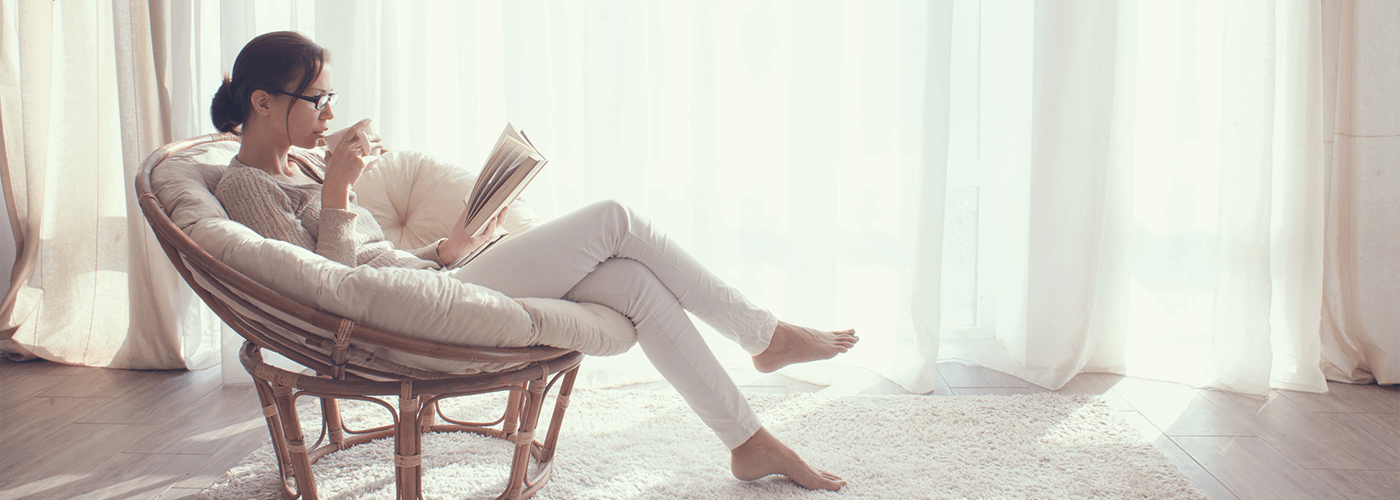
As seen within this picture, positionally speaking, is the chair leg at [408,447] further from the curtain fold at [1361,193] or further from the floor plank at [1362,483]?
the curtain fold at [1361,193]

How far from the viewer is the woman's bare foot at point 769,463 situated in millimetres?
1620

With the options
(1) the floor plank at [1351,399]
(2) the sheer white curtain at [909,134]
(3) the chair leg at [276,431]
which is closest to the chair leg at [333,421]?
(3) the chair leg at [276,431]

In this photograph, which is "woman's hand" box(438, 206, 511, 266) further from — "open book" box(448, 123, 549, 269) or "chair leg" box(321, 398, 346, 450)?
"chair leg" box(321, 398, 346, 450)

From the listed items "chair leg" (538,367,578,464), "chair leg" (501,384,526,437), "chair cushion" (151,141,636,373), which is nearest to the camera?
"chair cushion" (151,141,636,373)

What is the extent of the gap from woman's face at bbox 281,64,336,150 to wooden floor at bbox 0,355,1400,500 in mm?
735

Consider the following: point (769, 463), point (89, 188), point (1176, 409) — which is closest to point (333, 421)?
point (769, 463)

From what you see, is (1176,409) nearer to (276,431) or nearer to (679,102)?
(679,102)

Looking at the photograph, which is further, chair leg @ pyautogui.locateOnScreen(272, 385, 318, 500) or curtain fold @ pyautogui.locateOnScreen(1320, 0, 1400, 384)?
curtain fold @ pyautogui.locateOnScreen(1320, 0, 1400, 384)

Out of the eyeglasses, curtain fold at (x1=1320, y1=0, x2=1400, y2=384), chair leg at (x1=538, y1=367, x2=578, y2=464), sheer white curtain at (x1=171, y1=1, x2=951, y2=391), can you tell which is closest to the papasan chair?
chair leg at (x1=538, y1=367, x2=578, y2=464)

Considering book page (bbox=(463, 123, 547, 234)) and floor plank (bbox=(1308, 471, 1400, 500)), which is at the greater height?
book page (bbox=(463, 123, 547, 234))

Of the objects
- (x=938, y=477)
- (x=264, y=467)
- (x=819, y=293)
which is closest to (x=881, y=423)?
(x=938, y=477)

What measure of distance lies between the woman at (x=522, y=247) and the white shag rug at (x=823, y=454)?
0.16 meters

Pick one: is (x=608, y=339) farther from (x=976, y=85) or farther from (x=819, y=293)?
(x=976, y=85)

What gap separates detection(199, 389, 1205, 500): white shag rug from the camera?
1.64 m
